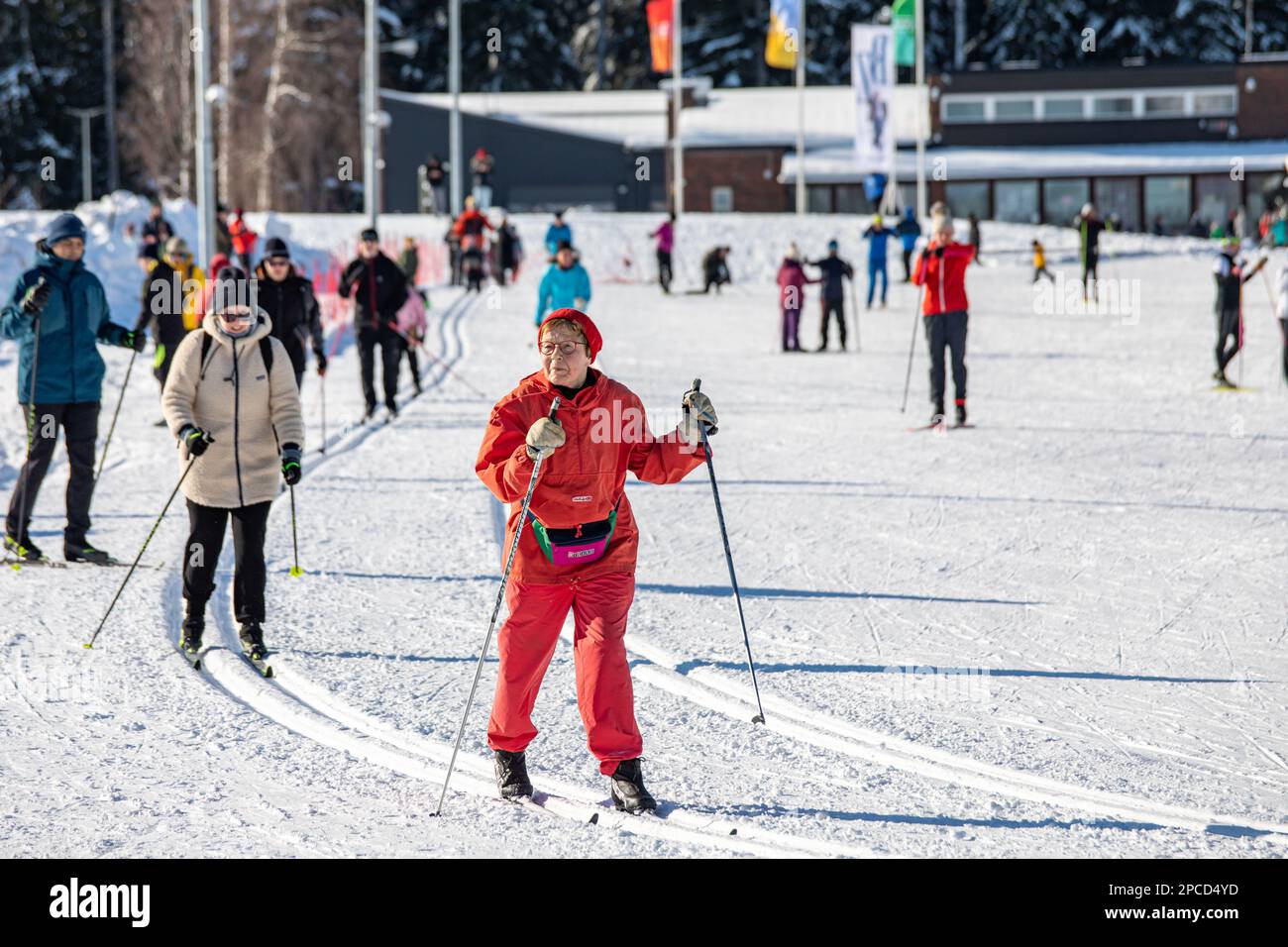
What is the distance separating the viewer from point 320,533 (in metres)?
9.12

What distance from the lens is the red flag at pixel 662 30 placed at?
40188mm

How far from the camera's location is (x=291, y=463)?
6.30 meters

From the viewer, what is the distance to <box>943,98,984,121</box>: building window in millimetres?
45906

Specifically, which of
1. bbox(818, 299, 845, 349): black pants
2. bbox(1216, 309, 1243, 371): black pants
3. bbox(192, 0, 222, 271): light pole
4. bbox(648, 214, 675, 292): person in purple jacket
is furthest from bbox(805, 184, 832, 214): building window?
bbox(1216, 309, 1243, 371): black pants

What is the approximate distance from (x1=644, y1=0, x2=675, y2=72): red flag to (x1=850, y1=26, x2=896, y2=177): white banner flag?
7.47m

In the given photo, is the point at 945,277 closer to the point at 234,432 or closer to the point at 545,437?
the point at 234,432

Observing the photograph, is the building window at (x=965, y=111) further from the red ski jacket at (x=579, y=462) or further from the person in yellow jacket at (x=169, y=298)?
the red ski jacket at (x=579, y=462)

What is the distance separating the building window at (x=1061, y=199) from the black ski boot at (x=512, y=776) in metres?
40.4

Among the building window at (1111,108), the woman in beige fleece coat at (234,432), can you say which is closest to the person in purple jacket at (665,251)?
the woman in beige fleece coat at (234,432)

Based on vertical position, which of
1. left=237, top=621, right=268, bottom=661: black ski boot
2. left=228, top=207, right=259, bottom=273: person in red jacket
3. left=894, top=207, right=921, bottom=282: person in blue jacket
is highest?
left=894, top=207, right=921, bottom=282: person in blue jacket

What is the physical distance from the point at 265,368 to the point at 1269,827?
12.7 feet

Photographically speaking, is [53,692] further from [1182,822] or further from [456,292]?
[456,292]

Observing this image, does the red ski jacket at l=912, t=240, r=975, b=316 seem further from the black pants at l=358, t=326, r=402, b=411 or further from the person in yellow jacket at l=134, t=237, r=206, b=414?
the person in yellow jacket at l=134, t=237, r=206, b=414

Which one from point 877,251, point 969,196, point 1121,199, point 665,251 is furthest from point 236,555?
point 1121,199
